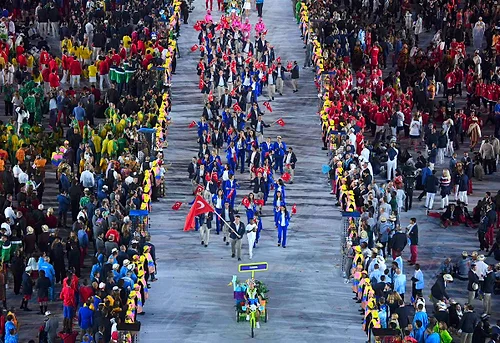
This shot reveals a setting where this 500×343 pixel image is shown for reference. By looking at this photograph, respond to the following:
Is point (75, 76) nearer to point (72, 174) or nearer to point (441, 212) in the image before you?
point (72, 174)

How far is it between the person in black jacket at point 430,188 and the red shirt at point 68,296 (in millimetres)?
12346

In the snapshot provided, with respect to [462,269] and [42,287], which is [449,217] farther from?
[42,287]

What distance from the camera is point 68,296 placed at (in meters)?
37.8

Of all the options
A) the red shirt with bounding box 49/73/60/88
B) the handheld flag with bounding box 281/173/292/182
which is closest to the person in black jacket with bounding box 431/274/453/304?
the handheld flag with bounding box 281/173/292/182

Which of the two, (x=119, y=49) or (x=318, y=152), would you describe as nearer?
(x=318, y=152)

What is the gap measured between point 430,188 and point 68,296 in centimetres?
1253

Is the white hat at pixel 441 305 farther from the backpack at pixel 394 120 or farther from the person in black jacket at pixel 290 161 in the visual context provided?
the backpack at pixel 394 120

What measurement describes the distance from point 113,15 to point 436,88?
1334 cm

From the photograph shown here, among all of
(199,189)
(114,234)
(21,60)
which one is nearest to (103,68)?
(21,60)

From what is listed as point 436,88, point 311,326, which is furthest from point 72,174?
point 436,88

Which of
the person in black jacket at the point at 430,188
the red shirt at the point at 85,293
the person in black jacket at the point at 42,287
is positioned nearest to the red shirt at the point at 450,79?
the person in black jacket at the point at 430,188

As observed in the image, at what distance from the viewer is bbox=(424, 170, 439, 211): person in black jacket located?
45.4 meters

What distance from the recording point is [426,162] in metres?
47.6

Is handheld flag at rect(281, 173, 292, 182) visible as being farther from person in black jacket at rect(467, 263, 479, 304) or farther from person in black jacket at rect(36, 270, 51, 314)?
person in black jacket at rect(36, 270, 51, 314)
